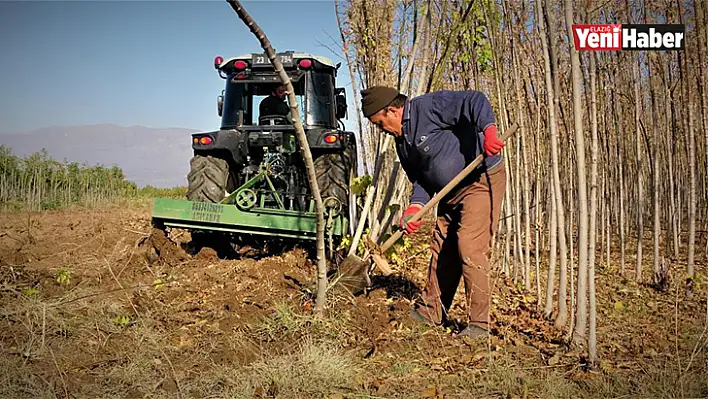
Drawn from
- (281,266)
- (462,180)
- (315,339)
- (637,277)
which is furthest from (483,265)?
(637,277)

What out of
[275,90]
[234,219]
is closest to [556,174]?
[234,219]

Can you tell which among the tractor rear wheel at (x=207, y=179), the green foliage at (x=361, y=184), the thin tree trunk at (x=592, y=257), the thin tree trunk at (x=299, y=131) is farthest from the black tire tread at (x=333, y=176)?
the thin tree trunk at (x=592, y=257)

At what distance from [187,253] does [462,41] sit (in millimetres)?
3266

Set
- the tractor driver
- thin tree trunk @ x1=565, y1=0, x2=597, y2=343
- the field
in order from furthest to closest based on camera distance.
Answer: the tractor driver → thin tree trunk @ x1=565, y1=0, x2=597, y2=343 → the field

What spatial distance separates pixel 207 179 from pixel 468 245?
296 centimetres

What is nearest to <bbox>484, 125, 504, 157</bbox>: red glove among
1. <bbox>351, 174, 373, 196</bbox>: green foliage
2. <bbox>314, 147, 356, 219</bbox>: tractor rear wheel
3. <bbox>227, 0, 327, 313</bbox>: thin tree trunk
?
<bbox>227, 0, 327, 313</bbox>: thin tree trunk

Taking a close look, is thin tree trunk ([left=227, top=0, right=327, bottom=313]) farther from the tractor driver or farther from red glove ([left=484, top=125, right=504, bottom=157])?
the tractor driver

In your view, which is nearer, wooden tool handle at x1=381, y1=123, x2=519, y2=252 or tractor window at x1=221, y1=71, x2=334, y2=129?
wooden tool handle at x1=381, y1=123, x2=519, y2=252

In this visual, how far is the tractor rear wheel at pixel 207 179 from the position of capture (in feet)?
18.0

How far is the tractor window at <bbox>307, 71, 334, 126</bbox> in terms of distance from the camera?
5.94 m

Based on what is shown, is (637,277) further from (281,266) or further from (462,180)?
(281,266)

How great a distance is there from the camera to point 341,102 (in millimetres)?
6254

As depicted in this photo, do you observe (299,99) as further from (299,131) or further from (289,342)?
(289,342)

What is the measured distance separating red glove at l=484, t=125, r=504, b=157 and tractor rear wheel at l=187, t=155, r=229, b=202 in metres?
3.06
